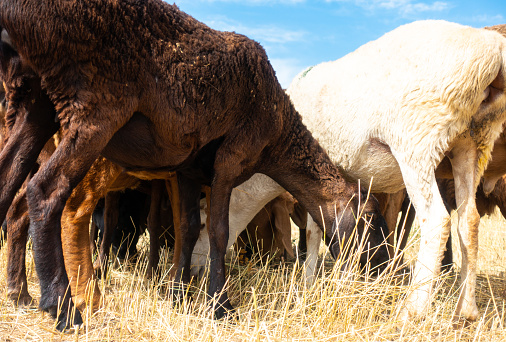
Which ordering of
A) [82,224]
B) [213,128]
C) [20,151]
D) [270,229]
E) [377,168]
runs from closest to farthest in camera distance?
1. [20,151]
2. [213,128]
3. [82,224]
4. [377,168]
5. [270,229]

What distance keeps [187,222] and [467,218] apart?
8.19 ft

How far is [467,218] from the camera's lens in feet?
13.7

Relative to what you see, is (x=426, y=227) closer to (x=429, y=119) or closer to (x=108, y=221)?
(x=429, y=119)

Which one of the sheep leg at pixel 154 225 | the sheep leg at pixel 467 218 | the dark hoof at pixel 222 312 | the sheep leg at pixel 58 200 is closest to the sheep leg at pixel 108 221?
the sheep leg at pixel 154 225

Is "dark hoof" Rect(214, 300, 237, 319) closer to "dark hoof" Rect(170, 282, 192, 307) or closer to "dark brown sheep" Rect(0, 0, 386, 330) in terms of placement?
"dark brown sheep" Rect(0, 0, 386, 330)

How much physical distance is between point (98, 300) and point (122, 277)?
952 mm

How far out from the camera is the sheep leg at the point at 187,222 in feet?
14.4

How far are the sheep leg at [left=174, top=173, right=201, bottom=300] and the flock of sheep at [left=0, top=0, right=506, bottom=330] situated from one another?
0.01 metres

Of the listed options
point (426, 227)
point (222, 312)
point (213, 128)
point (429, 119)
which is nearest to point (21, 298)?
point (222, 312)

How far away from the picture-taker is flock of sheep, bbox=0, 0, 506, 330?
292 centimetres

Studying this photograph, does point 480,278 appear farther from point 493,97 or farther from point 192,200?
point 192,200

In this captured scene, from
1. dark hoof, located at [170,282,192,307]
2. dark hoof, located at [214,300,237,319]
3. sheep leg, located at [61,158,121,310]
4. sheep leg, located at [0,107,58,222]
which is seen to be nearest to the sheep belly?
dark hoof, located at [214,300,237,319]

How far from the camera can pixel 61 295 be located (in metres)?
2.83

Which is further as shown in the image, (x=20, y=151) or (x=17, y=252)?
(x=17, y=252)
